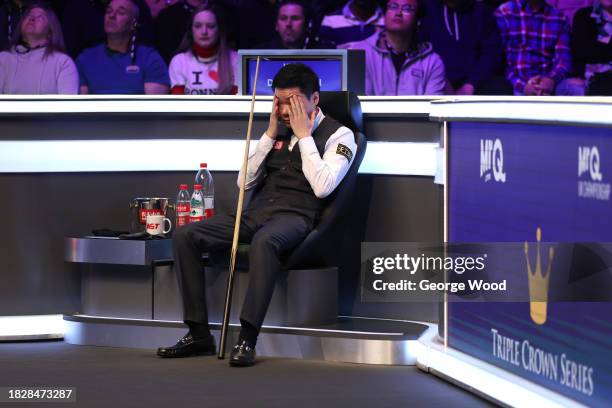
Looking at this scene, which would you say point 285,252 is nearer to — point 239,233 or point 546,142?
point 239,233

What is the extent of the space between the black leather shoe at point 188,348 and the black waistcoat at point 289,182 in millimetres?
594

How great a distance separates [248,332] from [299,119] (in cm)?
91

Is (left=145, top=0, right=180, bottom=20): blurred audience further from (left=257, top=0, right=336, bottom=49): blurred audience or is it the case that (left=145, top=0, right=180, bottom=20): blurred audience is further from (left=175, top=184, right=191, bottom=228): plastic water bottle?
(left=175, top=184, right=191, bottom=228): plastic water bottle

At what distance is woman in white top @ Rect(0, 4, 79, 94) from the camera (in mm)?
7234

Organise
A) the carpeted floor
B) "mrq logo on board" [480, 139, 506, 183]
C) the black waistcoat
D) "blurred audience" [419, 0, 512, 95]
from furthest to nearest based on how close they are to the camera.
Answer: "blurred audience" [419, 0, 512, 95], the black waistcoat, "mrq logo on board" [480, 139, 506, 183], the carpeted floor

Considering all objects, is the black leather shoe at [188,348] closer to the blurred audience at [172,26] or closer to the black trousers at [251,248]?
the black trousers at [251,248]

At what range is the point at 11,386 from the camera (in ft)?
12.6

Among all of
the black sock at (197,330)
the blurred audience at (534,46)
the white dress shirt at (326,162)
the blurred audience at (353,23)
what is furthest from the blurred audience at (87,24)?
the black sock at (197,330)

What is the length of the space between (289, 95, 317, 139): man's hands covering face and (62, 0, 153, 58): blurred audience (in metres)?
3.11

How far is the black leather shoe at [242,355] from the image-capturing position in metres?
4.18

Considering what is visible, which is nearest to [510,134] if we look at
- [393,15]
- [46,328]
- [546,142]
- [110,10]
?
[546,142]

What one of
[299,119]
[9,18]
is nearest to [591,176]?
[299,119]

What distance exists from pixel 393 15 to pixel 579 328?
14.6 ft

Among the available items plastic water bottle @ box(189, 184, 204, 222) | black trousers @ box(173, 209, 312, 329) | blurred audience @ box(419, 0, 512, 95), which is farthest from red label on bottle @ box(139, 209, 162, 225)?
blurred audience @ box(419, 0, 512, 95)
